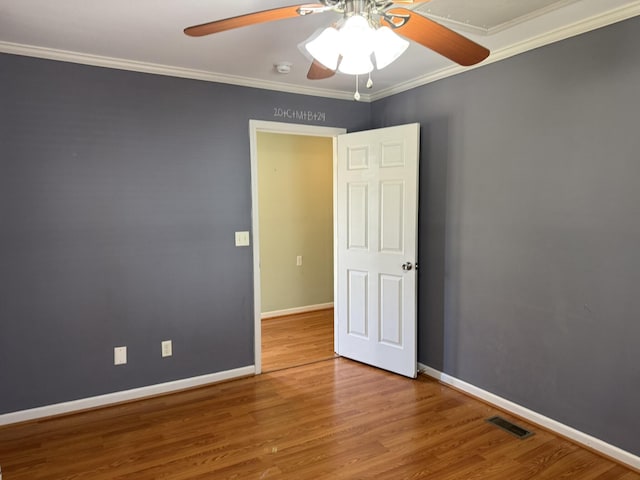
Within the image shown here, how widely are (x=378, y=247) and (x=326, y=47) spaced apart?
2.22 m

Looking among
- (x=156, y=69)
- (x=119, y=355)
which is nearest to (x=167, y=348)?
(x=119, y=355)

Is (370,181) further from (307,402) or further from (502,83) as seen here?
(307,402)

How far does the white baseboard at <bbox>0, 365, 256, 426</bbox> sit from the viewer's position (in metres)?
2.81

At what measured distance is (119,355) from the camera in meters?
3.07

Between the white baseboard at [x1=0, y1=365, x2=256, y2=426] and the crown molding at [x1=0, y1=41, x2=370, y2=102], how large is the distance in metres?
2.29

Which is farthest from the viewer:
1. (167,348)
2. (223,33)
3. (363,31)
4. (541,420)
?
(167,348)

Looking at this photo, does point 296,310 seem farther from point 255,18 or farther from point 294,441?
point 255,18

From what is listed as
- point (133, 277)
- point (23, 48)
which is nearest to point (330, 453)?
point (133, 277)

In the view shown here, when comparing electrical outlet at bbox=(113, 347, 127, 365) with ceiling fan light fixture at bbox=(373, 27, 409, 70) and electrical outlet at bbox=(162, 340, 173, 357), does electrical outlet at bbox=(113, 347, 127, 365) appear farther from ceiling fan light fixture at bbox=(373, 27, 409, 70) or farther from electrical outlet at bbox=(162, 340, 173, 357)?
ceiling fan light fixture at bbox=(373, 27, 409, 70)

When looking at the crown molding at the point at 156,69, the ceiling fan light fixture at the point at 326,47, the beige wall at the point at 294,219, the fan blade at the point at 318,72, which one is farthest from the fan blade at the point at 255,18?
the beige wall at the point at 294,219

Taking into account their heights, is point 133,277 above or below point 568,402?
above

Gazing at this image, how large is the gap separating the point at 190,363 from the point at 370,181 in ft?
6.74

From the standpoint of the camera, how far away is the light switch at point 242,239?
3459 mm

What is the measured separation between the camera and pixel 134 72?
301 cm
